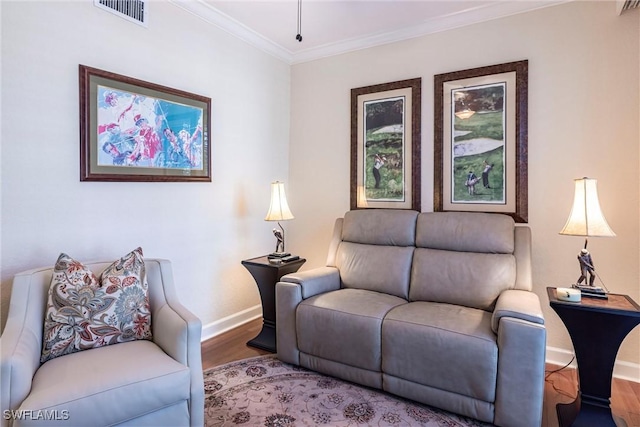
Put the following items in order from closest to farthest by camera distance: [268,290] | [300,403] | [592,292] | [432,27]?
[592,292] < [300,403] < [268,290] < [432,27]

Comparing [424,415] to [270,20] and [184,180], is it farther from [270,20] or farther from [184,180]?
[270,20]

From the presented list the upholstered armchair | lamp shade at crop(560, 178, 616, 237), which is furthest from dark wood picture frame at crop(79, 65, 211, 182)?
lamp shade at crop(560, 178, 616, 237)

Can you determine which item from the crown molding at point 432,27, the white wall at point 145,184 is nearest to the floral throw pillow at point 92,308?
the white wall at point 145,184

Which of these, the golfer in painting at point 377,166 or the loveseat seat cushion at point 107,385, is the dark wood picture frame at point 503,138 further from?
the loveseat seat cushion at point 107,385

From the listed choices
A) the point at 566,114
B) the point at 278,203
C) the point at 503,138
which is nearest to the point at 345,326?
the point at 278,203

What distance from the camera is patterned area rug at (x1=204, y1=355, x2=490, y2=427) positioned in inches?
77.5

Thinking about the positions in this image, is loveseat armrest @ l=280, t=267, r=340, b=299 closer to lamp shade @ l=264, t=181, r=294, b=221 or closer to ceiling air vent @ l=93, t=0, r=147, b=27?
lamp shade @ l=264, t=181, r=294, b=221

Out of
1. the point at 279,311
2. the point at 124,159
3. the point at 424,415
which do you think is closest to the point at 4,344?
the point at 124,159

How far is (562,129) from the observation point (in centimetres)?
264

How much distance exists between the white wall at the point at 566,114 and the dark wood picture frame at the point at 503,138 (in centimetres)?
6

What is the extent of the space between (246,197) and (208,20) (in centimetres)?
151

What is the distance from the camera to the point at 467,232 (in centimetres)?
263

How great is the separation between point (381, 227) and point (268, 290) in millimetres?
1035

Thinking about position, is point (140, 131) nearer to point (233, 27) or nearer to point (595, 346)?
point (233, 27)
